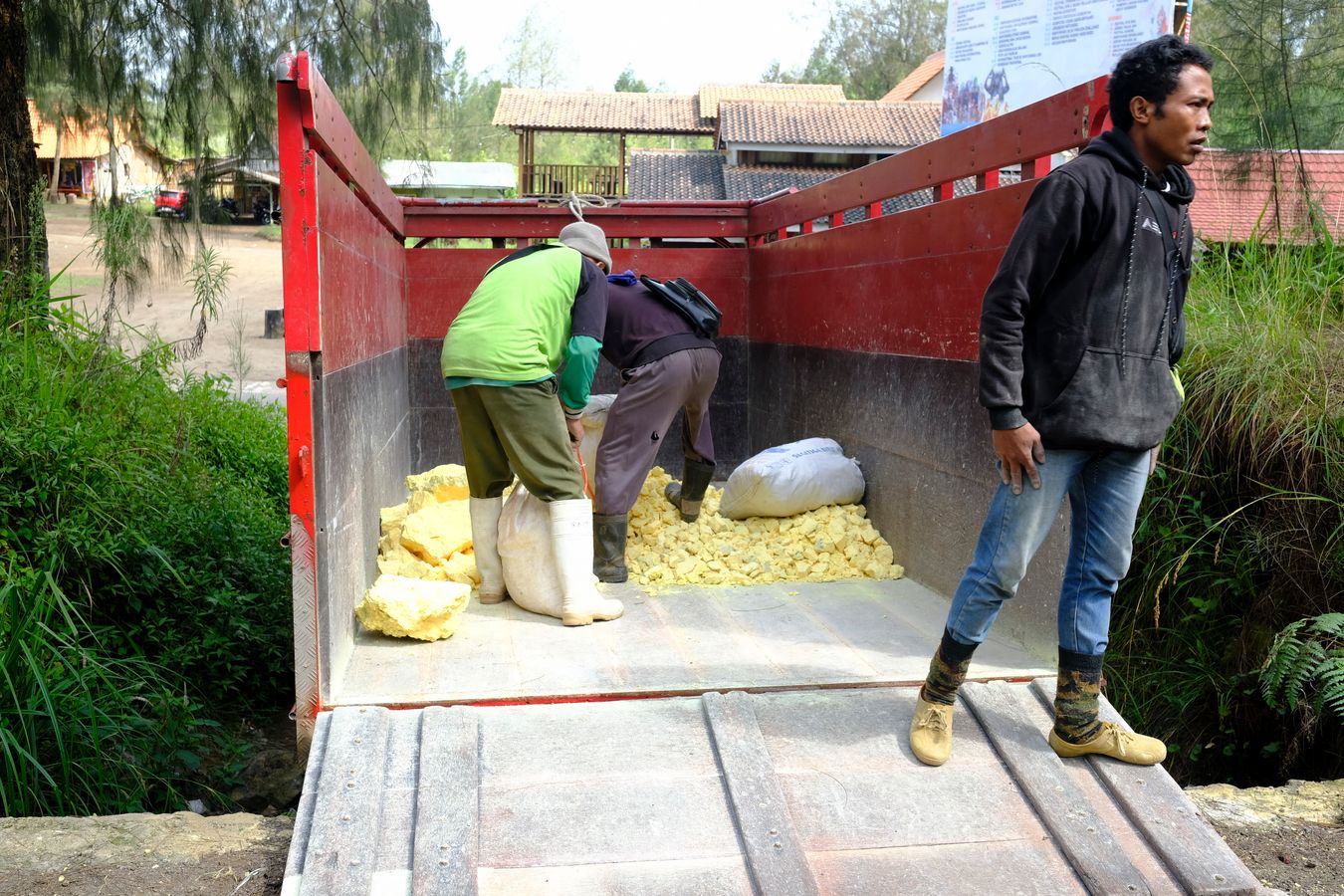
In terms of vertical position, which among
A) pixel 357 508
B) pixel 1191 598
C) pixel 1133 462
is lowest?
pixel 1191 598

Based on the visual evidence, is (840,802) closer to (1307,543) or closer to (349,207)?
(1307,543)

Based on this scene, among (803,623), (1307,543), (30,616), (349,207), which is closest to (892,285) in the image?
(803,623)

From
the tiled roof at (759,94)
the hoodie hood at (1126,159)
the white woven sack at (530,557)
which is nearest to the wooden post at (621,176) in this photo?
the tiled roof at (759,94)

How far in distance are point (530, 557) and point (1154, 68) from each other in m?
2.95

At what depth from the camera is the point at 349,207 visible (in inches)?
182

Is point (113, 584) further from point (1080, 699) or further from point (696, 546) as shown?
point (1080, 699)

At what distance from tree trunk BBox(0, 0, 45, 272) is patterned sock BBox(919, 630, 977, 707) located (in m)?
5.44

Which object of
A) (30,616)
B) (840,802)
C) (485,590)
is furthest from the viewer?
(485,590)

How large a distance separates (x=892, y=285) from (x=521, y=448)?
6.33 ft

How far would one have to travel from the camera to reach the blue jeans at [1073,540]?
3.30 metres

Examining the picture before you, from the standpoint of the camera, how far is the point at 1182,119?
3.12m

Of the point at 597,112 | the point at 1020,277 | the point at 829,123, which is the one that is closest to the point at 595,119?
the point at 597,112

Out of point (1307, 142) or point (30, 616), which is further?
point (1307, 142)

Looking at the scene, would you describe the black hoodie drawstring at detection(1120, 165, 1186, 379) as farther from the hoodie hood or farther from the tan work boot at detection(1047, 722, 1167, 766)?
the tan work boot at detection(1047, 722, 1167, 766)
